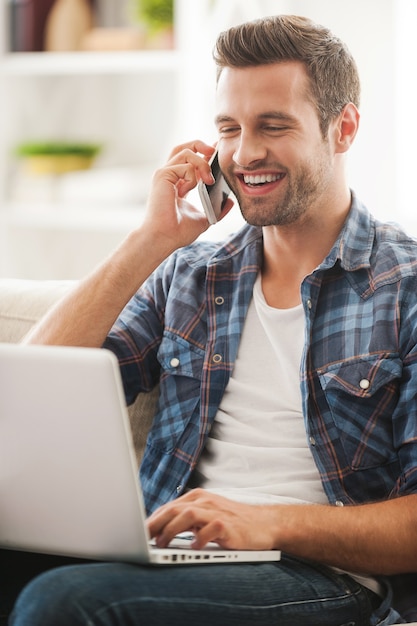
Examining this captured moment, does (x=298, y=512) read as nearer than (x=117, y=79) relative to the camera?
Yes

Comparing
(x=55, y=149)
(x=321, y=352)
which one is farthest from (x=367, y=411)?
(x=55, y=149)

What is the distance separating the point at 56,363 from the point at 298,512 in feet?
1.44

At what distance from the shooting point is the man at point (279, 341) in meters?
1.43

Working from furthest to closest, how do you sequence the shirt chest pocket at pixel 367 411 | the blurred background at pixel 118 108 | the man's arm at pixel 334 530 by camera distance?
the blurred background at pixel 118 108 < the shirt chest pocket at pixel 367 411 < the man's arm at pixel 334 530

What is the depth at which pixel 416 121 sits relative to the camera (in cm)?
279

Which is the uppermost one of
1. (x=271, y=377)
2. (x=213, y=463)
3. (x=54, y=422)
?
(x=54, y=422)

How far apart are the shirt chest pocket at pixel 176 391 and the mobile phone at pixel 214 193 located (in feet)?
0.77

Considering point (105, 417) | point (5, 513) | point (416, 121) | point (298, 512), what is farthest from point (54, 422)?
point (416, 121)

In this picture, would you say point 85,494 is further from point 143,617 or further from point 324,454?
point 324,454

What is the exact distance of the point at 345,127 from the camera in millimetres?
1789

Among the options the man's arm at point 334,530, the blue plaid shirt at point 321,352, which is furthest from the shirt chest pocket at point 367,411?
the man's arm at point 334,530

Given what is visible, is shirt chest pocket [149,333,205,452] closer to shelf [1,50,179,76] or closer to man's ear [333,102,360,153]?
man's ear [333,102,360,153]

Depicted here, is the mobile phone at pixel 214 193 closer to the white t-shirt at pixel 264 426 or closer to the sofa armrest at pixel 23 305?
the white t-shirt at pixel 264 426

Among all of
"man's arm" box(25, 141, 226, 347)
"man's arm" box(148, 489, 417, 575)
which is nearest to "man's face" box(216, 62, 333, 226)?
"man's arm" box(25, 141, 226, 347)
